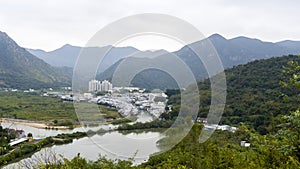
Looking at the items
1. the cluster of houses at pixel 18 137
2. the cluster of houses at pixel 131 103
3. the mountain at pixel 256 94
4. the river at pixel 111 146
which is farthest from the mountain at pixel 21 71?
the cluster of houses at pixel 131 103

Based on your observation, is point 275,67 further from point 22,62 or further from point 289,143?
point 22,62

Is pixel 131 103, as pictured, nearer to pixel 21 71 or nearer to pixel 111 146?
pixel 111 146

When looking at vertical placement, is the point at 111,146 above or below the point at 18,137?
above

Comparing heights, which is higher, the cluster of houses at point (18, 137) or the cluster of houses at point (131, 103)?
the cluster of houses at point (131, 103)

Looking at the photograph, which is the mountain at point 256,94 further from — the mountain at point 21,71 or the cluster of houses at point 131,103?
the mountain at point 21,71

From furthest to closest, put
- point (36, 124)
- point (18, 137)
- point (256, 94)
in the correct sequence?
point (36, 124)
point (256, 94)
point (18, 137)

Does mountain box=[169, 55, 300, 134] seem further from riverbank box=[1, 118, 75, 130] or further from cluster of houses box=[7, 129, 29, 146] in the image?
riverbank box=[1, 118, 75, 130]

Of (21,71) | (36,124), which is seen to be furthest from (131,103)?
(21,71)

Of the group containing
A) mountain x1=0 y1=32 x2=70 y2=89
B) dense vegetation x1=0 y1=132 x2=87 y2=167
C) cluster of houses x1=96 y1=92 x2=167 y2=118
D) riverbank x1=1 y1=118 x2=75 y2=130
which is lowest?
dense vegetation x1=0 y1=132 x2=87 y2=167

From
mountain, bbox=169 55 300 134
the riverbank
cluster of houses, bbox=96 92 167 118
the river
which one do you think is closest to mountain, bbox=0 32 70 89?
the riverbank

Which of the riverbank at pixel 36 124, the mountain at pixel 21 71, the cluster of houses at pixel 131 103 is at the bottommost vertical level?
the riverbank at pixel 36 124
